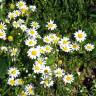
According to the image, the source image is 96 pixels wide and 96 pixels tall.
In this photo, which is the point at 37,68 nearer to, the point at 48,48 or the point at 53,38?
the point at 48,48

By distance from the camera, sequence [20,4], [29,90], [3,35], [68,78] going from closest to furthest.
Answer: [29,90], [68,78], [3,35], [20,4]

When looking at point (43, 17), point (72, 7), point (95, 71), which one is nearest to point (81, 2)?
point (72, 7)

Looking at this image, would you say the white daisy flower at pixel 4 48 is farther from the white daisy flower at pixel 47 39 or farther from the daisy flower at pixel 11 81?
the white daisy flower at pixel 47 39

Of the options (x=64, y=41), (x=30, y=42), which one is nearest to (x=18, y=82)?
(x=30, y=42)

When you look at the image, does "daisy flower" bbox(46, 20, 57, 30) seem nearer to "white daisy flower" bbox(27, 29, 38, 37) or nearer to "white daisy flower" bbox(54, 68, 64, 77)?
"white daisy flower" bbox(27, 29, 38, 37)

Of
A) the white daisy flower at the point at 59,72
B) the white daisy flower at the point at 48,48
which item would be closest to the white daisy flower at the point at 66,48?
the white daisy flower at the point at 48,48

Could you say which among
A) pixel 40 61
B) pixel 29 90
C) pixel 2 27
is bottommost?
pixel 29 90
